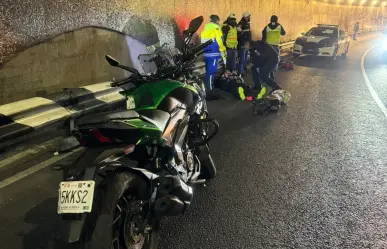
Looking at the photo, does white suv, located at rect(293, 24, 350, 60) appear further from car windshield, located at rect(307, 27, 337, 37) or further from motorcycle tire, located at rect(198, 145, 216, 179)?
motorcycle tire, located at rect(198, 145, 216, 179)

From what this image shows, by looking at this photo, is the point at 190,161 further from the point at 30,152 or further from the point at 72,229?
the point at 30,152

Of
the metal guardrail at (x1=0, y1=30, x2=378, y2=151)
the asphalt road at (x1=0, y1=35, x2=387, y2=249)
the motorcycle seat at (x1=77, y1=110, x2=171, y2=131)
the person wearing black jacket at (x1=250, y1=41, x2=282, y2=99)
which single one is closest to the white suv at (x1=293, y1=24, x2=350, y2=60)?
the person wearing black jacket at (x1=250, y1=41, x2=282, y2=99)

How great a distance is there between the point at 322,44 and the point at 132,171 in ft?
53.4

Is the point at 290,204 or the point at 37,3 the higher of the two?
the point at 37,3

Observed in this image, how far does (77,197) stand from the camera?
2154mm

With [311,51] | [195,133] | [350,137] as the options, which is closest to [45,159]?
[195,133]

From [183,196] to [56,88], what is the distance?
5.41 meters

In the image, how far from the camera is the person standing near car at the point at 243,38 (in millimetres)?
12055

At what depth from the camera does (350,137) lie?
5988 millimetres

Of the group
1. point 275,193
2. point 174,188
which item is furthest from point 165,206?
point 275,193

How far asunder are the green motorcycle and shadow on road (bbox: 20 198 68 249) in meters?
0.82

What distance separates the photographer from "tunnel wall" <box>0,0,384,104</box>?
6246 mm

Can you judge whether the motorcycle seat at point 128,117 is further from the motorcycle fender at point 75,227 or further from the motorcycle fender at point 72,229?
the motorcycle fender at point 72,229

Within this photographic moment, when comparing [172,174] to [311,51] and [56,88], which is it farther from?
[311,51]
